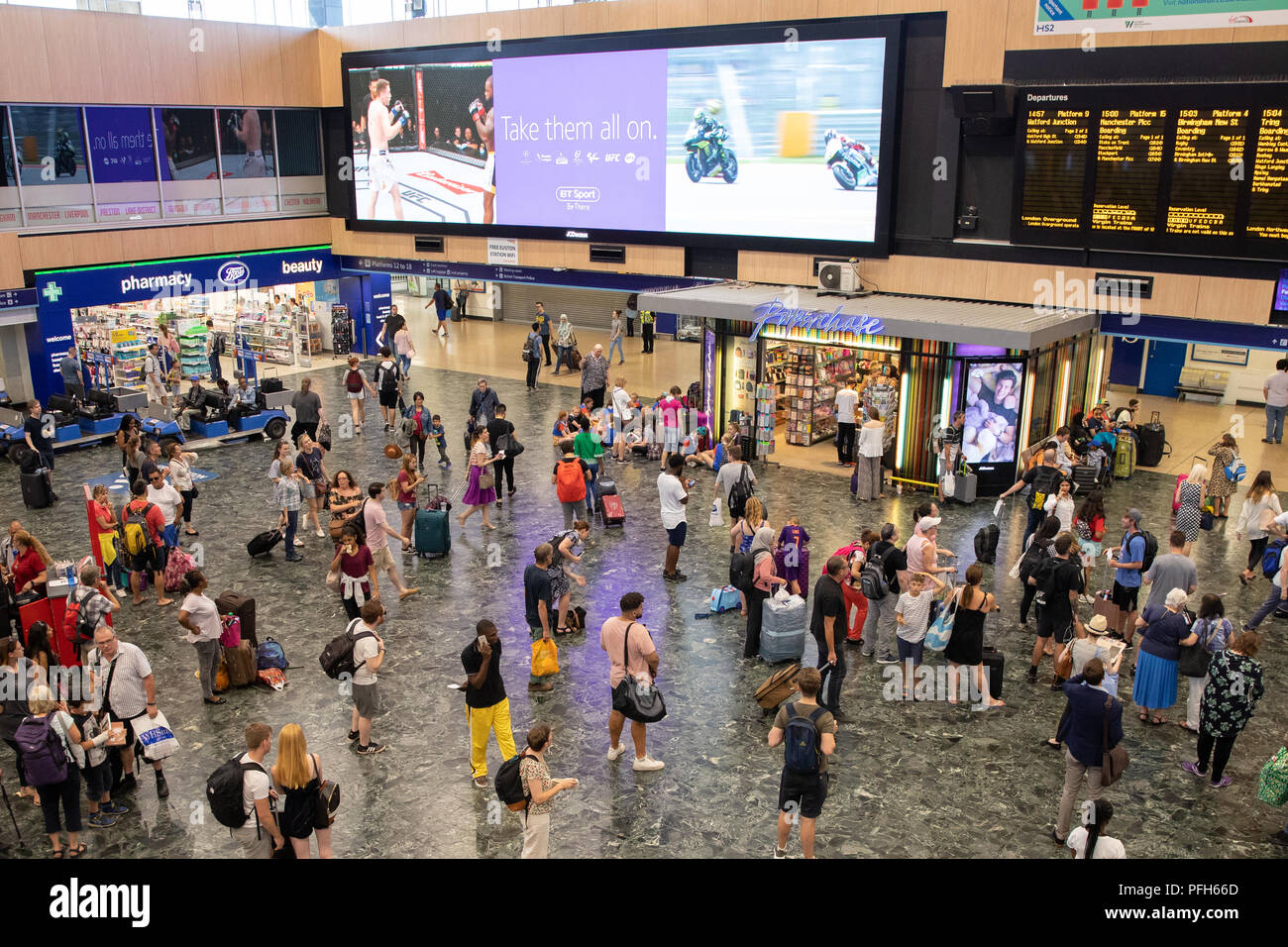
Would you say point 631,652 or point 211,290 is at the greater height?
point 211,290

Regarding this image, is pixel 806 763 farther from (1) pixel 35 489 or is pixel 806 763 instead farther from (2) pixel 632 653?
(1) pixel 35 489

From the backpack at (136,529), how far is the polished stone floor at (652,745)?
0.79 metres

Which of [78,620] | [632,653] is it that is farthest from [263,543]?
[632,653]

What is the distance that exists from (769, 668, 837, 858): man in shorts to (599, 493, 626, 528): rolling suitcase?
8104 millimetres

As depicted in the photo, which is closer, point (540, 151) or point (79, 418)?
point (79, 418)

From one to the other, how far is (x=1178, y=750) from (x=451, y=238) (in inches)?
814

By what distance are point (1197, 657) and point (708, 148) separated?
46.9ft

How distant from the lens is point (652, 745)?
9453 mm

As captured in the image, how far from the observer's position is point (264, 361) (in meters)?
28.6
